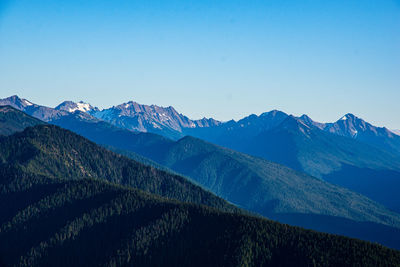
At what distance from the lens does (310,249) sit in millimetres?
192000

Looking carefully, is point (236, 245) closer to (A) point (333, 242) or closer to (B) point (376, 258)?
(A) point (333, 242)

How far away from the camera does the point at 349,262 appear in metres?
183

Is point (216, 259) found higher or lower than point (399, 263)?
lower

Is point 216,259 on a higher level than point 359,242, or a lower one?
lower

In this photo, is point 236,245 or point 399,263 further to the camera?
point 236,245

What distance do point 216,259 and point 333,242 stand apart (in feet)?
162

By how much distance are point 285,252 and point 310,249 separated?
10.4 m

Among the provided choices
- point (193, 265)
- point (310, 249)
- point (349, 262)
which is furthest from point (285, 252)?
point (193, 265)

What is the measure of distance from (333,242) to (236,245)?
40441 millimetres

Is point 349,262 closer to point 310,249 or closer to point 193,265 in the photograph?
point 310,249

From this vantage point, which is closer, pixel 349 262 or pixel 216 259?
pixel 349 262

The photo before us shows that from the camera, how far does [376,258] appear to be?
186500 mm

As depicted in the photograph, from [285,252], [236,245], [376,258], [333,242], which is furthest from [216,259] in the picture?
[376,258]

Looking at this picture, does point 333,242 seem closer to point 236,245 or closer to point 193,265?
point 236,245
